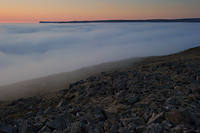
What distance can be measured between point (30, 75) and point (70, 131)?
36.1m

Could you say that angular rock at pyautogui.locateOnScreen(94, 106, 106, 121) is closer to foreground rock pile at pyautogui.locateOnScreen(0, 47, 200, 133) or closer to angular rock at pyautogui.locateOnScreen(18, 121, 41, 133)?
foreground rock pile at pyautogui.locateOnScreen(0, 47, 200, 133)

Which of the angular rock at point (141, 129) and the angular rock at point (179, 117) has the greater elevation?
the angular rock at point (179, 117)

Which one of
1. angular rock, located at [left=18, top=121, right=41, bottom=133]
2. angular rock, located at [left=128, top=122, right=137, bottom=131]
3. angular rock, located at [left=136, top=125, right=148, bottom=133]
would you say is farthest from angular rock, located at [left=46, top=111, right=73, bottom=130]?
angular rock, located at [left=136, top=125, right=148, bottom=133]

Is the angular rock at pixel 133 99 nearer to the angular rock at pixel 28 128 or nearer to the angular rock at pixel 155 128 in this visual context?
the angular rock at pixel 155 128

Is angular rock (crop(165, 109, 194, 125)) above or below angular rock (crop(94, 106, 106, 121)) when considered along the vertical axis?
above

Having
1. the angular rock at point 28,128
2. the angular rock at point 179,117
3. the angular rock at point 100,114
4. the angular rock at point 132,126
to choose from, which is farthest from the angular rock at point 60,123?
the angular rock at point 179,117

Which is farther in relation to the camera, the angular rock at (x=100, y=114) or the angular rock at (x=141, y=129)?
the angular rock at (x=100, y=114)

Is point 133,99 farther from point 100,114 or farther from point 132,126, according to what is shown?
point 132,126

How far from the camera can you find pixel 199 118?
195 inches

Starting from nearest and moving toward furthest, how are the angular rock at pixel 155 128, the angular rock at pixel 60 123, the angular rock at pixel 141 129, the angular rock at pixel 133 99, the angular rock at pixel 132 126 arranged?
the angular rock at pixel 155 128, the angular rock at pixel 141 129, the angular rock at pixel 132 126, the angular rock at pixel 60 123, the angular rock at pixel 133 99

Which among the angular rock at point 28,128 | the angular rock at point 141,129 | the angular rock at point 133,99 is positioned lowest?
the angular rock at point 28,128

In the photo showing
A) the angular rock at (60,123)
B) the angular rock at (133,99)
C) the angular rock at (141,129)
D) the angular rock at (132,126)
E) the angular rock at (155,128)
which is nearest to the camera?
the angular rock at (155,128)

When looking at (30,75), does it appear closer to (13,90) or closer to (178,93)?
(13,90)

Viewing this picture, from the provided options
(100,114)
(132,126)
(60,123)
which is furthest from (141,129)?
(60,123)
